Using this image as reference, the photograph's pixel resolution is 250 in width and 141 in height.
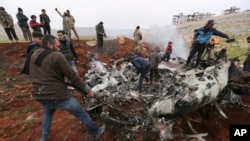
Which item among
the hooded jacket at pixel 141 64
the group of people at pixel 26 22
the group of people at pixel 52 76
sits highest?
the group of people at pixel 26 22

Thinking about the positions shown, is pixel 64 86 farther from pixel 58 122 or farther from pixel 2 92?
pixel 2 92

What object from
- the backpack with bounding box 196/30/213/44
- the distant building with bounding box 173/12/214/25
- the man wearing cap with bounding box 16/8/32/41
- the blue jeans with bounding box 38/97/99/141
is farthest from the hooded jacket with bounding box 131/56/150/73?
the distant building with bounding box 173/12/214/25

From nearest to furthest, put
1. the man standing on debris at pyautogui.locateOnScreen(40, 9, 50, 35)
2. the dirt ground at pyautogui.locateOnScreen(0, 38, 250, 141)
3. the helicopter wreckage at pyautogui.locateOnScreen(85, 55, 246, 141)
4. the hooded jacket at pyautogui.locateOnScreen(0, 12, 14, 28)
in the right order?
the helicopter wreckage at pyautogui.locateOnScreen(85, 55, 246, 141) → the dirt ground at pyautogui.locateOnScreen(0, 38, 250, 141) → the hooded jacket at pyautogui.locateOnScreen(0, 12, 14, 28) → the man standing on debris at pyautogui.locateOnScreen(40, 9, 50, 35)

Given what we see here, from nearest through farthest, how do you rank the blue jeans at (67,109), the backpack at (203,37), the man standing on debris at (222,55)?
the blue jeans at (67,109) → the man standing on debris at (222,55) → the backpack at (203,37)

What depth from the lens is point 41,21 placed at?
12.2 m

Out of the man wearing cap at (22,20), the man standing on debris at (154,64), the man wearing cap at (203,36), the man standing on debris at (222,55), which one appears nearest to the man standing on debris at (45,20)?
the man wearing cap at (22,20)

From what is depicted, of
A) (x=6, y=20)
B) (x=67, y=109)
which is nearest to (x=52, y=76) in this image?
(x=67, y=109)

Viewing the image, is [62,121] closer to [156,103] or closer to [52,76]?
[52,76]

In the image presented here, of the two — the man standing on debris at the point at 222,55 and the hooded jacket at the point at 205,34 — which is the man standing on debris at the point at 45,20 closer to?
the hooded jacket at the point at 205,34

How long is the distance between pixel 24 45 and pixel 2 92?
5674mm

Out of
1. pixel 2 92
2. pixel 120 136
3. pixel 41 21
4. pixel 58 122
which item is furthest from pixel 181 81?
pixel 41 21

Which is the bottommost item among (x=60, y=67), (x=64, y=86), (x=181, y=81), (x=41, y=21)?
(x=181, y=81)

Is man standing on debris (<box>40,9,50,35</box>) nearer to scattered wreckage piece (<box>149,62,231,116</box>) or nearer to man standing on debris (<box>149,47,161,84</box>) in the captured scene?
man standing on debris (<box>149,47,161,84</box>)

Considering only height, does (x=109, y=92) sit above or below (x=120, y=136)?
above
